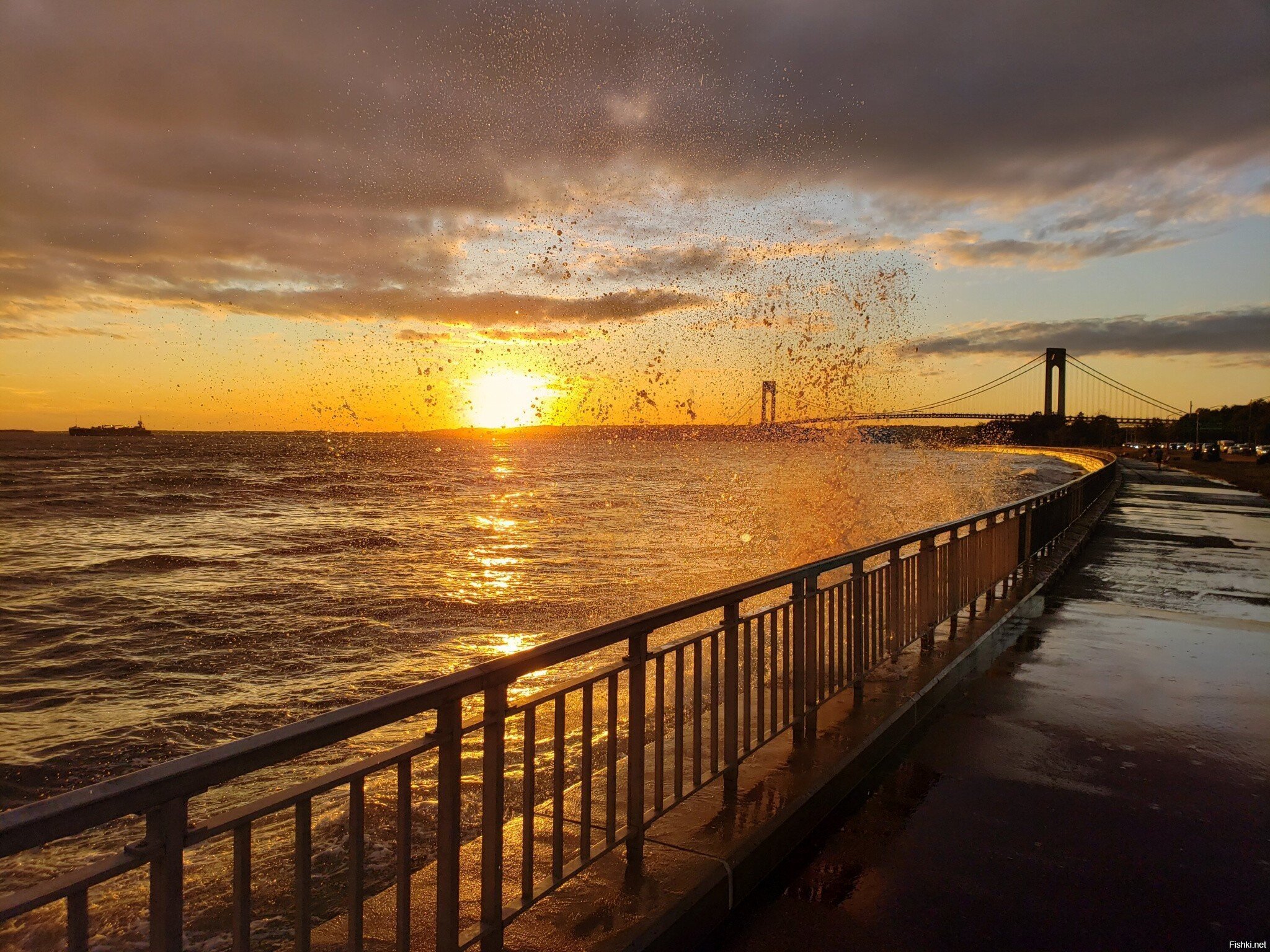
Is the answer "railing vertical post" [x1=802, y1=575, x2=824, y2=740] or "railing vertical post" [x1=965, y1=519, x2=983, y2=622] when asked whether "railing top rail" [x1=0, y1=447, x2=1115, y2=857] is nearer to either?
"railing vertical post" [x1=802, y1=575, x2=824, y2=740]

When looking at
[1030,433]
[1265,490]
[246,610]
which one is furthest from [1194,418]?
[246,610]

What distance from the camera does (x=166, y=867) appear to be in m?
1.81

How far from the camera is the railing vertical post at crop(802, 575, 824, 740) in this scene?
505cm

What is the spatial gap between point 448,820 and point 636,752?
1.18 meters

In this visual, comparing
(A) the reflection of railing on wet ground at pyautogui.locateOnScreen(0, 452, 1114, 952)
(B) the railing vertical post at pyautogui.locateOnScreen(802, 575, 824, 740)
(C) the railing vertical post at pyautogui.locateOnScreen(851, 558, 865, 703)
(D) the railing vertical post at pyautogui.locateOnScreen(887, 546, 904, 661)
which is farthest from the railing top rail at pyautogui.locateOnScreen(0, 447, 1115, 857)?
(D) the railing vertical post at pyautogui.locateOnScreen(887, 546, 904, 661)

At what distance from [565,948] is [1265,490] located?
43997 mm

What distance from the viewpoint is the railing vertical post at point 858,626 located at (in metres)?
5.88

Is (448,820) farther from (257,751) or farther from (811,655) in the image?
(811,655)

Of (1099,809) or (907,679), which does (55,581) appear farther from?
(1099,809)

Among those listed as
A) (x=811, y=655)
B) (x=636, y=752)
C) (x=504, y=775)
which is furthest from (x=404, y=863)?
(x=811, y=655)

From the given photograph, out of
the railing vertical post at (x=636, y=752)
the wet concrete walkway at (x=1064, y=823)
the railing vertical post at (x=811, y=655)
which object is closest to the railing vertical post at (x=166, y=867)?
the railing vertical post at (x=636, y=752)

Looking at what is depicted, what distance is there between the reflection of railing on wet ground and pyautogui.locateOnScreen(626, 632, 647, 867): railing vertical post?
0.01 m

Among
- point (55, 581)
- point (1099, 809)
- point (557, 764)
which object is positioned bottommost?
point (55, 581)

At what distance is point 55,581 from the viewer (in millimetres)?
22625
